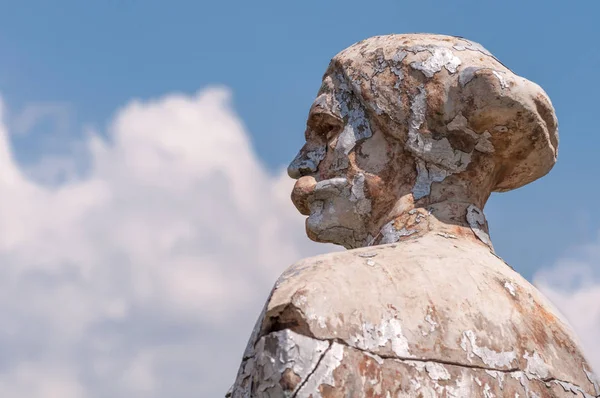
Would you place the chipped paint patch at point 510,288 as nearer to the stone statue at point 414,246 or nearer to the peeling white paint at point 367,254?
the stone statue at point 414,246

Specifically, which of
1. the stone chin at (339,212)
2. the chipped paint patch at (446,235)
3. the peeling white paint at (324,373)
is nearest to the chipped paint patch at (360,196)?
the stone chin at (339,212)

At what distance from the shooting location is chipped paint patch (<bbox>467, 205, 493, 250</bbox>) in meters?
4.82

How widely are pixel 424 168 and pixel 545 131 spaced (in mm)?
628

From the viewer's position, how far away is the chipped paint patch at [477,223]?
190 inches

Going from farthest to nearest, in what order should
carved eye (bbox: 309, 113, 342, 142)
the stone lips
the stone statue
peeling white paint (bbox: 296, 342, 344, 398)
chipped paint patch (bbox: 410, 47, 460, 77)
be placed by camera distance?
carved eye (bbox: 309, 113, 342, 142), chipped paint patch (bbox: 410, 47, 460, 77), the stone lips, the stone statue, peeling white paint (bbox: 296, 342, 344, 398)

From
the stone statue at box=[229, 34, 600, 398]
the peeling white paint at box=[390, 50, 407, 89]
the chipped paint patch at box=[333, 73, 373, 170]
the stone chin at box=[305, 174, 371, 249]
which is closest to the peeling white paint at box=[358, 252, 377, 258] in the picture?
the stone statue at box=[229, 34, 600, 398]

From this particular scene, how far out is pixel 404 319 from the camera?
384 centimetres

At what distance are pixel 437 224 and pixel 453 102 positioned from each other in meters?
0.57

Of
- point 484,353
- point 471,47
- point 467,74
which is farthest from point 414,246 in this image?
point 471,47

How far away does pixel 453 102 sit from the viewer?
15.6 feet

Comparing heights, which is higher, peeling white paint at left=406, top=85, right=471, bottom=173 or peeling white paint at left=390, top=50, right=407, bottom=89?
peeling white paint at left=390, top=50, right=407, bottom=89

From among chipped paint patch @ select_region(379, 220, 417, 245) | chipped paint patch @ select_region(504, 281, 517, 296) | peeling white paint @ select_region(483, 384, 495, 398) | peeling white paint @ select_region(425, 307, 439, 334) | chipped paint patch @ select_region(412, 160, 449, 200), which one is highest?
chipped paint patch @ select_region(412, 160, 449, 200)

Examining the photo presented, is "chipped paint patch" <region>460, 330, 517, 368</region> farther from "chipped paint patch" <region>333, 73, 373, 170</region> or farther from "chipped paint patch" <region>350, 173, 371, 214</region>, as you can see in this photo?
"chipped paint patch" <region>333, 73, 373, 170</region>

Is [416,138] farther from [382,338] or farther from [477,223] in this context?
[382,338]
